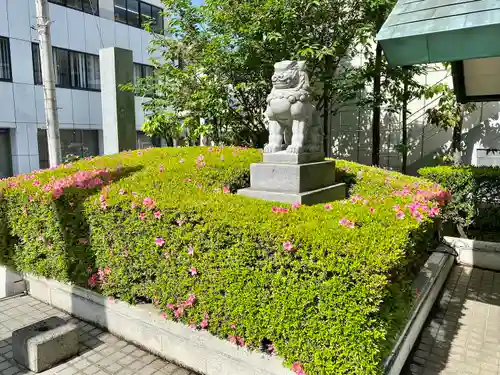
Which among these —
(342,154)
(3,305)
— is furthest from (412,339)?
(342,154)

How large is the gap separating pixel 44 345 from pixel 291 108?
4.04m

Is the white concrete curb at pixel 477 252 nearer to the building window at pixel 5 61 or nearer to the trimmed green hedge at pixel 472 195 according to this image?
the trimmed green hedge at pixel 472 195

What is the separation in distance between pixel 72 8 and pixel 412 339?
1932cm

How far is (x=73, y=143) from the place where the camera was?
18172 millimetres

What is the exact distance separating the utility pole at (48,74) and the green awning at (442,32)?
25.5 ft

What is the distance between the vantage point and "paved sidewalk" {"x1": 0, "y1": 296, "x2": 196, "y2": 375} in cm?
394

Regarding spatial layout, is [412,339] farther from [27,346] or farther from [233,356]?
[27,346]

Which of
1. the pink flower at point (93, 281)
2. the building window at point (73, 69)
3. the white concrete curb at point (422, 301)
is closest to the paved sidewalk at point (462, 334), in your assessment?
the white concrete curb at point (422, 301)

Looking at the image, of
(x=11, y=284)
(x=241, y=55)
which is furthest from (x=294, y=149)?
(x=241, y=55)

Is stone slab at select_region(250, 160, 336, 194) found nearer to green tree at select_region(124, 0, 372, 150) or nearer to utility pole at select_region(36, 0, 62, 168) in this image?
green tree at select_region(124, 0, 372, 150)

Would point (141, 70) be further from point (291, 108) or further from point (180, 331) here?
point (180, 331)

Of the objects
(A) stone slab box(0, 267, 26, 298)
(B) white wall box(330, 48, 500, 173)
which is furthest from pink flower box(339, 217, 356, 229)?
(B) white wall box(330, 48, 500, 173)

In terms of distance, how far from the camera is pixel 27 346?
3941 mm

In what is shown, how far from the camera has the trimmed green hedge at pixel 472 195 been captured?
743 centimetres
